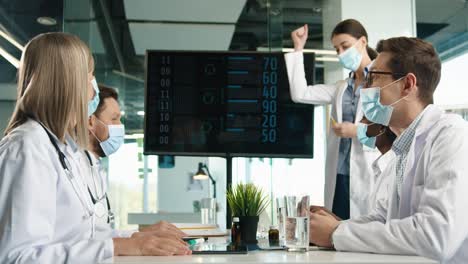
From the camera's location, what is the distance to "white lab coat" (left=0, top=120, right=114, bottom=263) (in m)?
1.25

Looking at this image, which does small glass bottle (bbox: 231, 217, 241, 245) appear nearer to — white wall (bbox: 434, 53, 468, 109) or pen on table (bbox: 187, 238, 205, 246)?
pen on table (bbox: 187, 238, 205, 246)

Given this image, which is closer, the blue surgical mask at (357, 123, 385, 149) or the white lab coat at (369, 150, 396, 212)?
the white lab coat at (369, 150, 396, 212)

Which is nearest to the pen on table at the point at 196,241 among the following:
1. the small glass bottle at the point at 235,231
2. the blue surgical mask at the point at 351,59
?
the small glass bottle at the point at 235,231

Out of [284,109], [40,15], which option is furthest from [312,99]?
[40,15]

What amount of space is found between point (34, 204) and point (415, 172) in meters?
1.00

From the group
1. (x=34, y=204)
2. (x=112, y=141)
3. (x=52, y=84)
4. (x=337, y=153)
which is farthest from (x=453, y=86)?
(x=34, y=204)

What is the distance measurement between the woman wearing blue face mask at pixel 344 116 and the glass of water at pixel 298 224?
1.32 meters

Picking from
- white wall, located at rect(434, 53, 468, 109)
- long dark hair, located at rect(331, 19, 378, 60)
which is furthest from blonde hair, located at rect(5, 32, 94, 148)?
white wall, located at rect(434, 53, 468, 109)

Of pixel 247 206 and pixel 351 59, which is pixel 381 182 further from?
pixel 351 59

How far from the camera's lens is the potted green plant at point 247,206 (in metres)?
1.66

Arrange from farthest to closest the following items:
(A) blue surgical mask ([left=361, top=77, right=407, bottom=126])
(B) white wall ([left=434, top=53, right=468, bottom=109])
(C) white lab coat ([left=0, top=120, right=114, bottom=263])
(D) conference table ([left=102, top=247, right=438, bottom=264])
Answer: (B) white wall ([left=434, top=53, right=468, bottom=109])
(A) blue surgical mask ([left=361, top=77, right=407, bottom=126])
(C) white lab coat ([left=0, top=120, right=114, bottom=263])
(D) conference table ([left=102, top=247, right=438, bottom=264])

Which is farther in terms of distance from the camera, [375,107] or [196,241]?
[375,107]

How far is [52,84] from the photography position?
146 cm

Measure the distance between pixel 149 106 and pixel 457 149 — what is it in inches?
60.9
